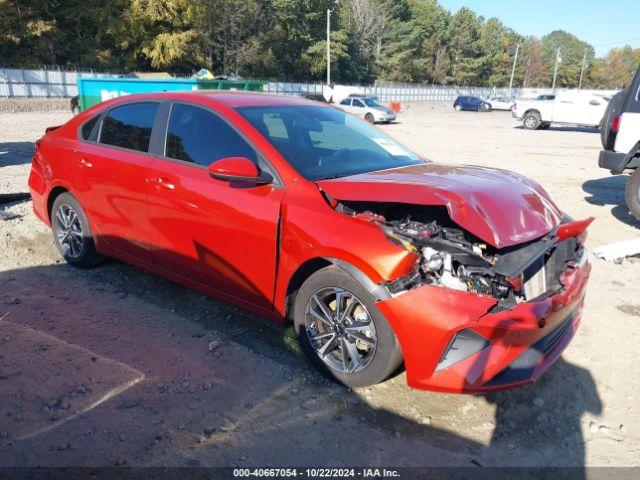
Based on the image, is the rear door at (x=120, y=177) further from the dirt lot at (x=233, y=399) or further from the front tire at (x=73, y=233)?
the dirt lot at (x=233, y=399)

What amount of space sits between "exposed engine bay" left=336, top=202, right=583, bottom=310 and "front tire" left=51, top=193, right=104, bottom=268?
2.72 metres

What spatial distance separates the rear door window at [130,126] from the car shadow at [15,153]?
7.01 metres

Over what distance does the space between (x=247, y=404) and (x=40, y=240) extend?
12.9 ft

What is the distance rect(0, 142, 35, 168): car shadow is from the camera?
1057 cm

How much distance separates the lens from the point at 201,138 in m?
3.80

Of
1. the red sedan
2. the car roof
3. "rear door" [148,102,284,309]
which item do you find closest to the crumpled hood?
the red sedan

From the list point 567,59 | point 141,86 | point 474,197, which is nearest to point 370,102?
point 141,86

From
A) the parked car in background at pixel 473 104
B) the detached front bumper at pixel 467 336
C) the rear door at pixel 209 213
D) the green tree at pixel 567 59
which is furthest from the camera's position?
the green tree at pixel 567 59

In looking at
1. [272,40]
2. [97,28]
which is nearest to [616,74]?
[272,40]

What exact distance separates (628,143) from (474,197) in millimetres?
5473

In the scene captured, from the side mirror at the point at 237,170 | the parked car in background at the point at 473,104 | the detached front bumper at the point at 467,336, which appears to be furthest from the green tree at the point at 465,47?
the detached front bumper at the point at 467,336

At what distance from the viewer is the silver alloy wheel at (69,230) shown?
480 centimetres

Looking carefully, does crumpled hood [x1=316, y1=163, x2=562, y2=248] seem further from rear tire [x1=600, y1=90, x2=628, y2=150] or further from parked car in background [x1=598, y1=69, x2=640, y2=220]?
rear tire [x1=600, y1=90, x2=628, y2=150]

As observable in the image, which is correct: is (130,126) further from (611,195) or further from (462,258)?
(611,195)
